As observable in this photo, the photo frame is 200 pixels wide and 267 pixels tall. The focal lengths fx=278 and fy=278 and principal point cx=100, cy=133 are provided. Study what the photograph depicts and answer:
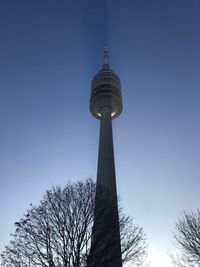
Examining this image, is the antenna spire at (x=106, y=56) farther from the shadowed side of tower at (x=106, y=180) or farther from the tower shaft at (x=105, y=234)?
the tower shaft at (x=105, y=234)

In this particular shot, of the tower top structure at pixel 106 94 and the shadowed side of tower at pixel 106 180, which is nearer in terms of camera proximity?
the shadowed side of tower at pixel 106 180

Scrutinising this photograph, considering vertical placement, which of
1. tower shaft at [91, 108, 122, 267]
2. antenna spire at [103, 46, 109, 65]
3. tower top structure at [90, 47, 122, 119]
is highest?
antenna spire at [103, 46, 109, 65]

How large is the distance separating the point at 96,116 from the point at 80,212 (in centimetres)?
4453

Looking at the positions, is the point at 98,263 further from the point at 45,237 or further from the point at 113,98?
the point at 113,98

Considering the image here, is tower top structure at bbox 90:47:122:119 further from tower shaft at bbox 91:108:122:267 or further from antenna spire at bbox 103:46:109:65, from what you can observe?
tower shaft at bbox 91:108:122:267

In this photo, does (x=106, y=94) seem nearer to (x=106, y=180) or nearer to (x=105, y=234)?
(x=106, y=180)

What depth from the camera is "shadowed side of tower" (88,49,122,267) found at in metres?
17.6

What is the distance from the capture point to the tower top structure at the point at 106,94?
191ft

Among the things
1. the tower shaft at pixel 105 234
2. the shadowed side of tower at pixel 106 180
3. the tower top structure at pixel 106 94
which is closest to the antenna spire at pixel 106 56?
the shadowed side of tower at pixel 106 180

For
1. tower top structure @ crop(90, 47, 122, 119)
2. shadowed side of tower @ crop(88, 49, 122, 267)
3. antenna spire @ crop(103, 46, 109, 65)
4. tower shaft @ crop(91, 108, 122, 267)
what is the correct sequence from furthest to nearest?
1. antenna spire @ crop(103, 46, 109, 65)
2. tower top structure @ crop(90, 47, 122, 119)
3. shadowed side of tower @ crop(88, 49, 122, 267)
4. tower shaft @ crop(91, 108, 122, 267)

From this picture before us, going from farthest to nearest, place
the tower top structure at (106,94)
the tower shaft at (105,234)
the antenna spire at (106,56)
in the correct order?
the antenna spire at (106,56)
the tower top structure at (106,94)
the tower shaft at (105,234)

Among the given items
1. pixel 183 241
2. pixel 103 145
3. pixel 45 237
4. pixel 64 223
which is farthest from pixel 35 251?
pixel 103 145

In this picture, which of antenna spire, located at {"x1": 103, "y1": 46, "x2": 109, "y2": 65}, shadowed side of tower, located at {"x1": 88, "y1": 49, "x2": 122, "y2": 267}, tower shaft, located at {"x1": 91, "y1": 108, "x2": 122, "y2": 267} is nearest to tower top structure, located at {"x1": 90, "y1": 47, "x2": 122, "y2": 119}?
shadowed side of tower, located at {"x1": 88, "y1": 49, "x2": 122, "y2": 267}

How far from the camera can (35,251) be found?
17297mm
